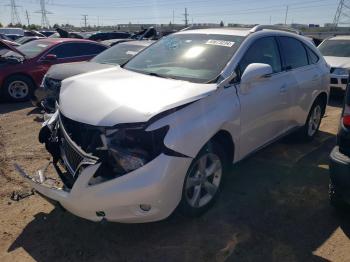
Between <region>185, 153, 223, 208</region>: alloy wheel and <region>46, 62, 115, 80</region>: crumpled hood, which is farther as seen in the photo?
<region>46, 62, 115, 80</region>: crumpled hood

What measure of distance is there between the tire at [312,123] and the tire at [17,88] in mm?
6448

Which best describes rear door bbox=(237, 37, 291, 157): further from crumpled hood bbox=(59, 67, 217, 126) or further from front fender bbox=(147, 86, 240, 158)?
crumpled hood bbox=(59, 67, 217, 126)

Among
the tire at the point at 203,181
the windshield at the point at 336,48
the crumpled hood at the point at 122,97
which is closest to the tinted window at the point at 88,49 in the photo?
the crumpled hood at the point at 122,97

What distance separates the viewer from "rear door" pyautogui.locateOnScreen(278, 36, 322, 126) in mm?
4918

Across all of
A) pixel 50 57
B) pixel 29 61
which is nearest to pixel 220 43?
pixel 50 57

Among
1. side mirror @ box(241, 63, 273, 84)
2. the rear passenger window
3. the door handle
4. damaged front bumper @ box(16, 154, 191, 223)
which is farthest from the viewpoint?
the rear passenger window

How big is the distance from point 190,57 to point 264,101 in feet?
3.24

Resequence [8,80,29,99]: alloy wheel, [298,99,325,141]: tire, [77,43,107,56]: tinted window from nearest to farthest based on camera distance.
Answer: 1. [298,99,325,141]: tire
2. [8,80,29,99]: alloy wheel
3. [77,43,107,56]: tinted window

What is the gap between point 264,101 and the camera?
421cm

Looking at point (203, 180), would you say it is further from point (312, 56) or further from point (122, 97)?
point (312, 56)

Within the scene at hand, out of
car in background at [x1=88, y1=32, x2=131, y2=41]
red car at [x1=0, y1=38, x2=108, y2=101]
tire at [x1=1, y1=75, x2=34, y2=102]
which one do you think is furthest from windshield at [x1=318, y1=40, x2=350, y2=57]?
car in background at [x1=88, y1=32, x2=131, y2=41]

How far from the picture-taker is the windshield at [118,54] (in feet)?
25.8

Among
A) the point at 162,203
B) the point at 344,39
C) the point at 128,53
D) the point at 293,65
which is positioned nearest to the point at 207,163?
the point at 162,203

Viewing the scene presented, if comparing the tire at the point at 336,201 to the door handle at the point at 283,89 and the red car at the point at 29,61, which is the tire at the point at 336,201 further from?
the red car at the point at 29,61
